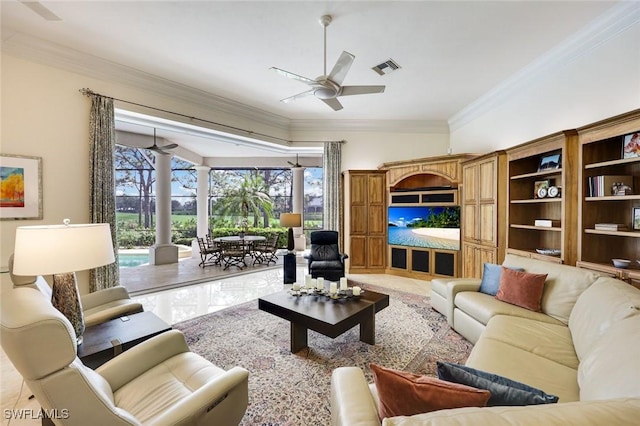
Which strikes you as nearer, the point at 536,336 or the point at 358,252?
the point at 536,336

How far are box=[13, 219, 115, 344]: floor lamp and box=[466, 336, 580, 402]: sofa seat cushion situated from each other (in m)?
2.59

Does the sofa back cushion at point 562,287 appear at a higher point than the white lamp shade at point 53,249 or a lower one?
lower

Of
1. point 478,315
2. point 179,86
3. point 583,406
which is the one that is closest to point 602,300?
point 478,315

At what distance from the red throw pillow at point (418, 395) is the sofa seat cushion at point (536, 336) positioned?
4.76ft

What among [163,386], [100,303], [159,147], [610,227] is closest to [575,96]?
[610,227]

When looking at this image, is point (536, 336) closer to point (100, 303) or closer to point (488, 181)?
point (488, 181)

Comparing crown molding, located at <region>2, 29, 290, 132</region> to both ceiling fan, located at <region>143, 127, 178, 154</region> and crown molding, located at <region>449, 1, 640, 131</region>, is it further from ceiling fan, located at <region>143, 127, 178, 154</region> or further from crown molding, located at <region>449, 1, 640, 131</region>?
crown molding, located at <region>449, 1, 640, 131</region>

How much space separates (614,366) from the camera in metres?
1.35

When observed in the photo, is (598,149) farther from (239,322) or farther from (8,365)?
(8,365)

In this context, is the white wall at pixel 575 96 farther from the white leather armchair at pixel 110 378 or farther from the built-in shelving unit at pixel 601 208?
the white leather armchair at pixel 110 378

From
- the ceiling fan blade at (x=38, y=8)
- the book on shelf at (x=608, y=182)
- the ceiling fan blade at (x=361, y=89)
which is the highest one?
the ceiling fan blade at (x=38, y=8)

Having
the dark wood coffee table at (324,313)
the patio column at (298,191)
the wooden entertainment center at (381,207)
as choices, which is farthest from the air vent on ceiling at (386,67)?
the patio column at (298,191)

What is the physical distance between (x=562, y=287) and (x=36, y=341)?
3709 mm

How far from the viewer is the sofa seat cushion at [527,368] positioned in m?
1.59
